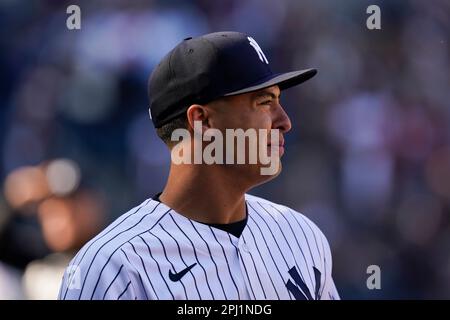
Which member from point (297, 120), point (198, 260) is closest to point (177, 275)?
point (198, 260)

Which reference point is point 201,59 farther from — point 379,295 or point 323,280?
point 379,295

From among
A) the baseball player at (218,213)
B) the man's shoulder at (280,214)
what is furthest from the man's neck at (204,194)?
the man's shoulder at (280,214)

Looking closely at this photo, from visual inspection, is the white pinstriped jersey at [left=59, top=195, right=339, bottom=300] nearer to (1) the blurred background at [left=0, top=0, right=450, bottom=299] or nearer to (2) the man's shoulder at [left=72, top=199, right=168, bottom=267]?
(2) the man's shoulder at [left=72, top=199, right=168, bottom=267]

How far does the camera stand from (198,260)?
62.5 inches

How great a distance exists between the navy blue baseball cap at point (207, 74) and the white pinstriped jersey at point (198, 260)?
23cm

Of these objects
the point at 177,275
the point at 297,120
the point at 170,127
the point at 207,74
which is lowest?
the point at 177,275

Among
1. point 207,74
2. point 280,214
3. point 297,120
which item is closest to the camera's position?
point 207,74

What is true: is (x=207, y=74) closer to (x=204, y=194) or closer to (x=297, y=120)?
(x=204, y=194)

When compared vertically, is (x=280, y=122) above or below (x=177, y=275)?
above

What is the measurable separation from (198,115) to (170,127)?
0.08 meters

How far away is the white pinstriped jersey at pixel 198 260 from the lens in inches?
57.9

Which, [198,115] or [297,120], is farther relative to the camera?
[297,120]
